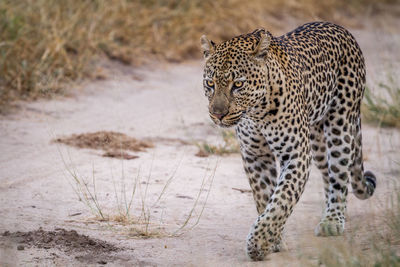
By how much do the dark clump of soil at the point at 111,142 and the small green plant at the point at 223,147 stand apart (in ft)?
2.07

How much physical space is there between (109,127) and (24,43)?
2065 millimetres

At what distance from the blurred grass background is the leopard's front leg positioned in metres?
3.99

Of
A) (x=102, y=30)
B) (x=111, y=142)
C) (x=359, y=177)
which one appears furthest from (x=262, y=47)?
(x=102, y=30)

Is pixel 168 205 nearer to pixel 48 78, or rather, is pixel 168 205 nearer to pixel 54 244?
pixel 54 244

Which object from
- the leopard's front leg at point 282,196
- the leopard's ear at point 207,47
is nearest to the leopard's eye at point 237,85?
the leopard's ear at point 207,47

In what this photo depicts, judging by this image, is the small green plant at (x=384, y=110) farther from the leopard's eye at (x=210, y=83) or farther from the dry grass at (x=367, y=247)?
the leopard's eye at (x=210, y=83)

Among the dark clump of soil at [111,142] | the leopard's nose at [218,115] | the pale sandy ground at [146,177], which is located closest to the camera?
the leopard's nose at [218,115]

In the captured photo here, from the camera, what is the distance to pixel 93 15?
11922 mm

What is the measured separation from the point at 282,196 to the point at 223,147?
3.40 meters

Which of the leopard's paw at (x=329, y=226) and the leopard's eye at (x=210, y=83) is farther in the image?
the leopard's paw at (x=329, y=226)

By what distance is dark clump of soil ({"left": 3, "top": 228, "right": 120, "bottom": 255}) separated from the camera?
561 cm

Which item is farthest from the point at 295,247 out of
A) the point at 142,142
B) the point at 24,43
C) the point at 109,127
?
the point at 24,43

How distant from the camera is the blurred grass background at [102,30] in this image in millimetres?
10148

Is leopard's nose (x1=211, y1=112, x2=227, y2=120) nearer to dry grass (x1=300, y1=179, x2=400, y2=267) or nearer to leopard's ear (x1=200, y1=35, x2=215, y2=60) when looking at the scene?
leopard's ear (x1=200, y1=35, x2=215, y2=60)
